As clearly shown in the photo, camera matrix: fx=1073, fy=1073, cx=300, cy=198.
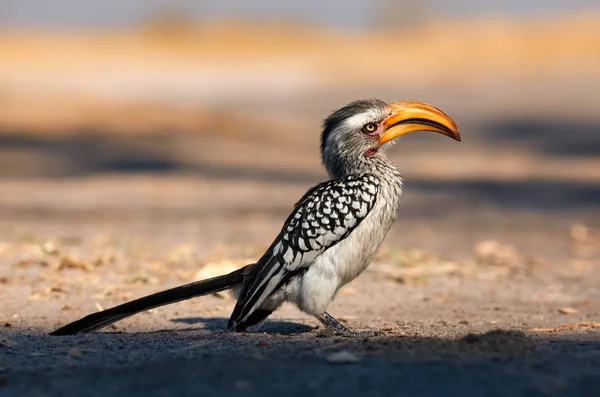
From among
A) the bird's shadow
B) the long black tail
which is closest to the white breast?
the bird's shadow

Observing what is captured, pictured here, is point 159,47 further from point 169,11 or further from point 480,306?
point 480,306

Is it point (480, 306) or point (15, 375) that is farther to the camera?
point (480, 306)

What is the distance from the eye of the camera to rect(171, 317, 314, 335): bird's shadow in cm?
654

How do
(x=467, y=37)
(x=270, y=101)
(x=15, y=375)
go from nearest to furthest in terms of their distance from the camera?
(x=15, y=375), (x=270, y=101), (x=467, y=37)

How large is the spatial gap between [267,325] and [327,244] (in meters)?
1.03

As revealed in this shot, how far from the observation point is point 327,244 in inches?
236

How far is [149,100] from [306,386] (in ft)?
84.3

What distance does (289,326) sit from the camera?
6758mm

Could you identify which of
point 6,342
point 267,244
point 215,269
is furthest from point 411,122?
point 267,244

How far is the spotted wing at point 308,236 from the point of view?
5996 millimetres

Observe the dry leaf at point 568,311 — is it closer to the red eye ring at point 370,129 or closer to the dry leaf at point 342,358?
the red eye ring at point 370,129

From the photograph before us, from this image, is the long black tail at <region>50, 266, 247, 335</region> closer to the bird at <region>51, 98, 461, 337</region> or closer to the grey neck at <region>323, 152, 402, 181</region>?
the bird at <region>51, 98, 461, 337</region>

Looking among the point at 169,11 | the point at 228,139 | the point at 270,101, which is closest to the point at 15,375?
the point at 228,139

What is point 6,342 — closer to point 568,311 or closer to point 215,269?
point 215,269
